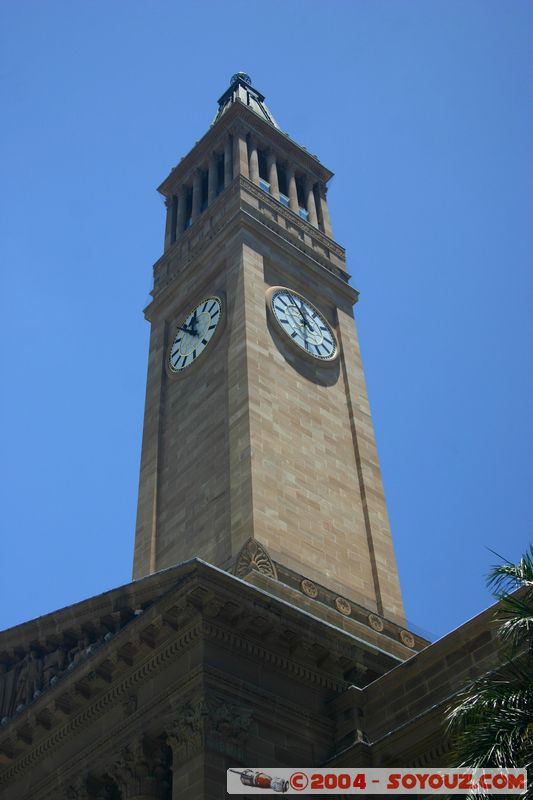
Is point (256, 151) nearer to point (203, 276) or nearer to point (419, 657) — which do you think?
point (203, 276)

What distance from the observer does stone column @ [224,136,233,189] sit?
47906 millimetres

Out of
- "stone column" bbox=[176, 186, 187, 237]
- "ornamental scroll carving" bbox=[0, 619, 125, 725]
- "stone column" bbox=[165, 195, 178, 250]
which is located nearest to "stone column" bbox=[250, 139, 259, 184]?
"stone column" bbox=[176, 186, 187, 237]

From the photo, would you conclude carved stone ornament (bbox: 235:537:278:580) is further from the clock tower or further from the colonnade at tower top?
the colonnade at tower top

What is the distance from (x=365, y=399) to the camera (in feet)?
140

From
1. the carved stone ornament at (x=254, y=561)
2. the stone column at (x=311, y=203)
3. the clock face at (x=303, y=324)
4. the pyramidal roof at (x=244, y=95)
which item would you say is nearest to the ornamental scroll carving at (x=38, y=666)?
the carved stone ornament at (x=254, y=561)

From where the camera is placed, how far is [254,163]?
48.2 meters

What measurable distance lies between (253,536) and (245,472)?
284cm

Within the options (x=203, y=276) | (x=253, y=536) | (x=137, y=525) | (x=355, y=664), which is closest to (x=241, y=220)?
(x=203, y=276)

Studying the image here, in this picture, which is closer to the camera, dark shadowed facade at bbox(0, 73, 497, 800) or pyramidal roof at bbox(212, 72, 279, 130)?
dark shadowed facade at bbox(0, 73, 497, 800)

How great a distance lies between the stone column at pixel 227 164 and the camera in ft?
157

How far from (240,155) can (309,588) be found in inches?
926

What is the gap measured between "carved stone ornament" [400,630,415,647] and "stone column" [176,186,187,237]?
77.7ft

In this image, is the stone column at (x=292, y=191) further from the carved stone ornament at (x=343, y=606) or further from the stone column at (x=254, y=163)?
the carved stone ornament at (x=343, y=606)

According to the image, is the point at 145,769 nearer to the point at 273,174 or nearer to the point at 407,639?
the point at 407,639
